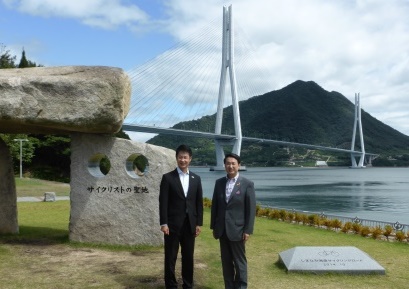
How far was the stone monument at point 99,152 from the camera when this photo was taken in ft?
17.0

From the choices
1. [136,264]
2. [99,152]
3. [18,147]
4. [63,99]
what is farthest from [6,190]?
[18,147]

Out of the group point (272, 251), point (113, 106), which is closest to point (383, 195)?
point (272, 251)

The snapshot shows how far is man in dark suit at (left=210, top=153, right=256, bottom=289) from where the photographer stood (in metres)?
3.66

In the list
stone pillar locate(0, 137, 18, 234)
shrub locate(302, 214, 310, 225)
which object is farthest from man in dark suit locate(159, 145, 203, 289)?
shrub locate(302, 214, 310, 225)

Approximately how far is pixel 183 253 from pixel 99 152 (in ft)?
7.28

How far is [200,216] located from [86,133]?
2304 millimetres

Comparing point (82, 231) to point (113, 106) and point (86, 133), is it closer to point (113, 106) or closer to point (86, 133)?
point (86, 133)

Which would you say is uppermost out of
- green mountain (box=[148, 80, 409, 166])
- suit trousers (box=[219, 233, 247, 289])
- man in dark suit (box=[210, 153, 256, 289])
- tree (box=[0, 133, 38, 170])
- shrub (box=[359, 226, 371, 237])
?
green mountain (box=[148, 80, 409, 166])

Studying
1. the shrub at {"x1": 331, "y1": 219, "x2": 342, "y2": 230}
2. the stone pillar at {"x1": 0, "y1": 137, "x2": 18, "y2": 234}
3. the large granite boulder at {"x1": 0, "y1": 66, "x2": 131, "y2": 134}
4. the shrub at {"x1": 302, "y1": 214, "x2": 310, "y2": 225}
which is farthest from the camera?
the shrub at {"x1": 302, "y1": 214, "x2": 310, "y2": 225}

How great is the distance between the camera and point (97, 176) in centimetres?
570

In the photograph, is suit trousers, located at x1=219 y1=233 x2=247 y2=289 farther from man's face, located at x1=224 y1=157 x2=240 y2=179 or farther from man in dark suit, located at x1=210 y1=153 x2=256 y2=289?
man's face, located at x1=224 y1=157 x2=240 y2=179

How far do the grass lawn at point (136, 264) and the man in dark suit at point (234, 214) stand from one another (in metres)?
0.48

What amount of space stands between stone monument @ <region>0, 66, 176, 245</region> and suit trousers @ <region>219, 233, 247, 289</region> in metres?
1.90

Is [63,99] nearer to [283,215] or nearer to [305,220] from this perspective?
[305,220]
